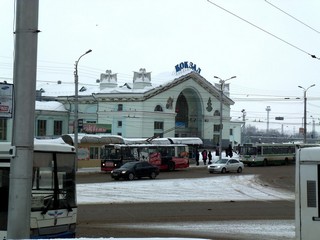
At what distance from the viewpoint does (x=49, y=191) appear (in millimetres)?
9938

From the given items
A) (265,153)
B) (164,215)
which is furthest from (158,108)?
(164,215)

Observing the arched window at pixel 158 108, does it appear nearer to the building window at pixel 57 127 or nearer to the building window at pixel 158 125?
the building window at pixel 158 125

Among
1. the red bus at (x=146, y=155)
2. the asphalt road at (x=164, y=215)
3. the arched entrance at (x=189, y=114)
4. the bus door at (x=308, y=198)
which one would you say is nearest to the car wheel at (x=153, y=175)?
the red bus at (x=146, y=155)

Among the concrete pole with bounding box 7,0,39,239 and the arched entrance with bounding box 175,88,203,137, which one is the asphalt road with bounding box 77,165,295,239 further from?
the arched entrance with bounding box 175,88,203,137

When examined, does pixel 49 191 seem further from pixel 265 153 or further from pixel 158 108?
pixel 158 108

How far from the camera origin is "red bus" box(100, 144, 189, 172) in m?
50.6

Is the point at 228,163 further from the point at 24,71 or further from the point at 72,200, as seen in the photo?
the point at 24,71

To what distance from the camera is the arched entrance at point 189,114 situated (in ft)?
318

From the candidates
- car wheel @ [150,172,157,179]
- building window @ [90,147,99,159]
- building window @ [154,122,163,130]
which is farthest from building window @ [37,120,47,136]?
car wheel @ [150,172,157,179]

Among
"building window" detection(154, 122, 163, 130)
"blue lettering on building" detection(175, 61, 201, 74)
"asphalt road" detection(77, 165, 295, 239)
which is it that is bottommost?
"asphalt road" detection(77, 165, 295, 239)

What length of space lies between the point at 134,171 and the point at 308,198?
33305 mm

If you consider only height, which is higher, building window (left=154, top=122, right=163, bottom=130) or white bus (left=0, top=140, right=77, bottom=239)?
building window (left=154, top=122, right=163, bottom=130)

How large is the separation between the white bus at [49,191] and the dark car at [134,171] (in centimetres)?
3042

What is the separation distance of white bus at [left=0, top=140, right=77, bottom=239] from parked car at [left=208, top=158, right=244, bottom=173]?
42.3m
